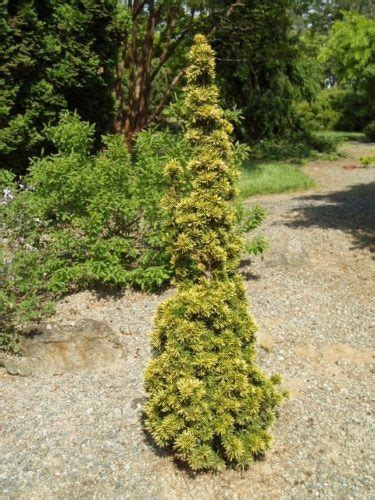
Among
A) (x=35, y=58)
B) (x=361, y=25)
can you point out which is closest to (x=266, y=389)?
(x=361, y=25)

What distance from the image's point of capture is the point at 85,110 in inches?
406

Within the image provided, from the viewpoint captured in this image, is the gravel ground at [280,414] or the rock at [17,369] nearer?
the gravel ground at [280,414]

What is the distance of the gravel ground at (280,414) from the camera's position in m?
3.24

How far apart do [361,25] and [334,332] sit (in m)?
4.00

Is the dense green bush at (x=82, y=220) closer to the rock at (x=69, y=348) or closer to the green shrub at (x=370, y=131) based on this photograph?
A: the rock at (x=69, y=348)

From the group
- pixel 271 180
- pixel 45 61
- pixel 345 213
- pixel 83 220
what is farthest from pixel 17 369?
pixel 271 180

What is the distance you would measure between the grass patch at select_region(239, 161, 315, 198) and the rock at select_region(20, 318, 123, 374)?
6777mm

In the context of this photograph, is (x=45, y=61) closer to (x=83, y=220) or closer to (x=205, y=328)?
(x=83, y=220)

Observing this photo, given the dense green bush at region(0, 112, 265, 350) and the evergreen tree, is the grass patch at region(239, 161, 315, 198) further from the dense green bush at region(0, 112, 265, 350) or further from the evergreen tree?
the dense green bush at region(0, 112, 265, 350)

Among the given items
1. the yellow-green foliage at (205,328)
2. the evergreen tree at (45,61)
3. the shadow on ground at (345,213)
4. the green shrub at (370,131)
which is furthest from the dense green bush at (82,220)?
the green shrub at (370,131)

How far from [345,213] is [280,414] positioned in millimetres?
6116

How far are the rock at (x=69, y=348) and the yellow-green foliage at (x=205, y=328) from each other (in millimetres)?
1447

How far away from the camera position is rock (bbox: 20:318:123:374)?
4543 millimetres

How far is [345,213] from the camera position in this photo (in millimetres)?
9281
